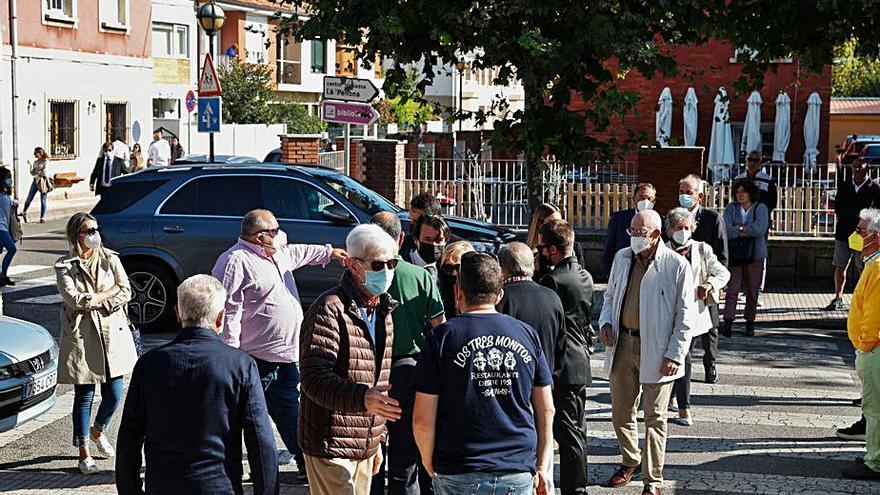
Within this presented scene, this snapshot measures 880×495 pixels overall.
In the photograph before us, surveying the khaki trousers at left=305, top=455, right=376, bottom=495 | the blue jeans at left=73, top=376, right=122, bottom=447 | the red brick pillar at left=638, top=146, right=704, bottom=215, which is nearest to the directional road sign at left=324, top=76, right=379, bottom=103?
the red brick pillar at left=638, top=146, right=704, bottom=215

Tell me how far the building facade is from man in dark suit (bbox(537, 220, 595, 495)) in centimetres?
2753

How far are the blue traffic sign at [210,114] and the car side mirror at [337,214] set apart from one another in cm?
713

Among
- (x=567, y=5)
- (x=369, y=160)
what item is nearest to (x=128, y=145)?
(x=369, y=160)

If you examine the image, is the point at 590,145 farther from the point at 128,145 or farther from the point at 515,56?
the point at 128,145

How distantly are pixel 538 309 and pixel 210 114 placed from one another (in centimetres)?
1548

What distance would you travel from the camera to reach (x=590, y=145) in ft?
55.8

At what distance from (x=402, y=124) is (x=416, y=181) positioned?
31.8 metres

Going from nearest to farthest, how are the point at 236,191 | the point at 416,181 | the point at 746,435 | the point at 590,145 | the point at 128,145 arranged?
the point at 746,435
the point at 236,191
the point at 590,145
the point at 416,181
the point at 128,145

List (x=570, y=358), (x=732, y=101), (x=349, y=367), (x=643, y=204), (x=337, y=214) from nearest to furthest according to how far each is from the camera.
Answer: (x=349, y=367) < (x=570, y=358) < (x=643, y=204) < (x=337, y=214) < (x=732, y=101)

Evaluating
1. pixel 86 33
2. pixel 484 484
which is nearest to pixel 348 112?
pixel 484 484

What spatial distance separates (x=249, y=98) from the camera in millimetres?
51500

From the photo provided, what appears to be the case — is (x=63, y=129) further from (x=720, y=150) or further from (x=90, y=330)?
(x=90, y=330)

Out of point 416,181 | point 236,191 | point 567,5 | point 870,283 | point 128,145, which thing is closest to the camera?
point 870,283

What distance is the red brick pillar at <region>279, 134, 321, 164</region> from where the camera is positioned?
23.5 meters
